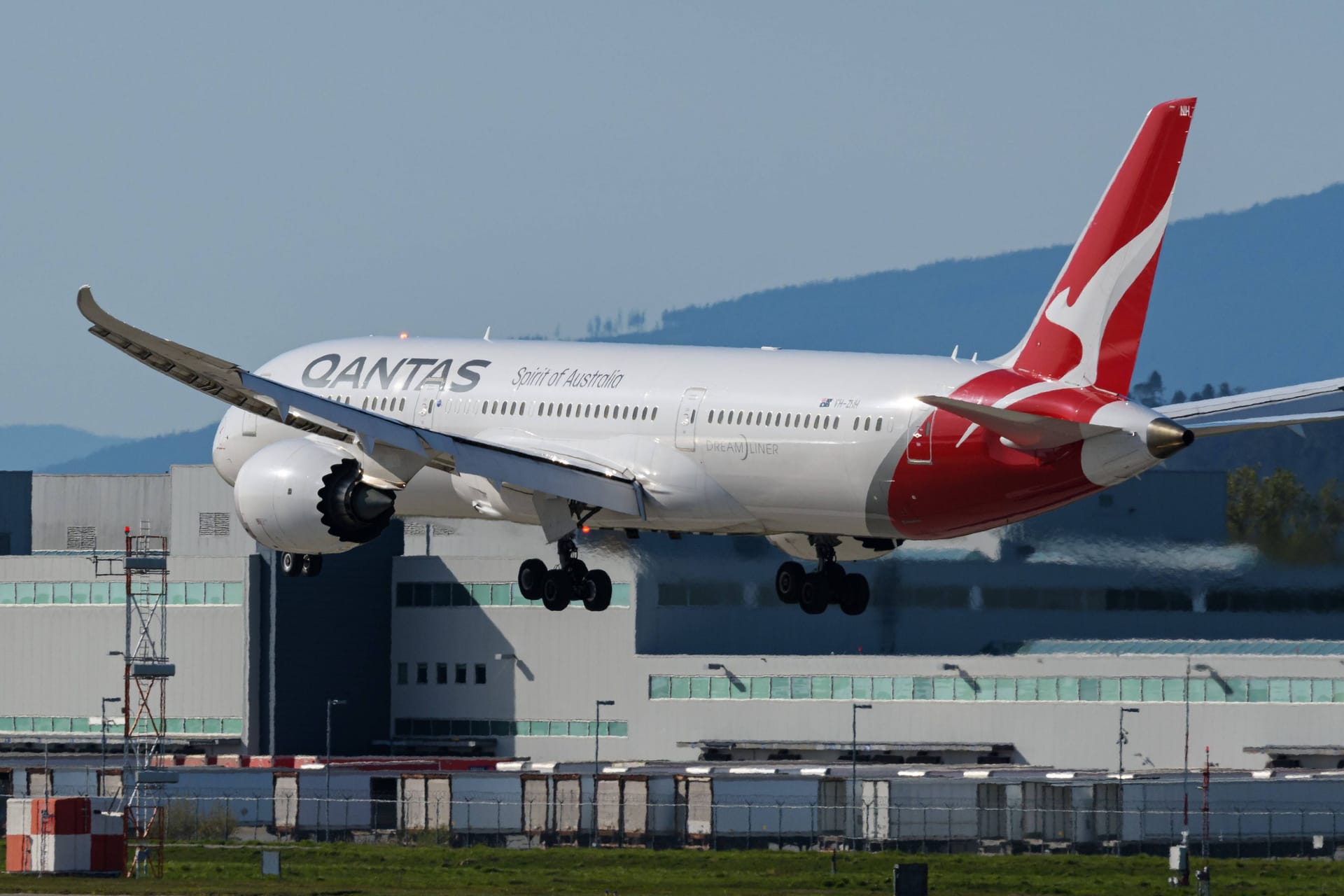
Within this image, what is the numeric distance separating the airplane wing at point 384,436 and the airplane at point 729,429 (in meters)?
0.06

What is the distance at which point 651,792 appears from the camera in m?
90.8

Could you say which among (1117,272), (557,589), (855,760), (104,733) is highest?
(1117,272)

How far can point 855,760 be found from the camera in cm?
10412

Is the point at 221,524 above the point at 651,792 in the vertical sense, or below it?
above

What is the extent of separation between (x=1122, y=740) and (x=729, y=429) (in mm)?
52583

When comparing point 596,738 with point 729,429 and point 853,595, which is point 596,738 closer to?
point 853,595

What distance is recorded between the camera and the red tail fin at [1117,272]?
47094mm

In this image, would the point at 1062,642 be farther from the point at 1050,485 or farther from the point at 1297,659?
the point at 1050,485

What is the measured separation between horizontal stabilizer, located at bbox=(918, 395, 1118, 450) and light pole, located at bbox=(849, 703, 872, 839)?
42534 millimetres

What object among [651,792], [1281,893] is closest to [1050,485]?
[1281,893]

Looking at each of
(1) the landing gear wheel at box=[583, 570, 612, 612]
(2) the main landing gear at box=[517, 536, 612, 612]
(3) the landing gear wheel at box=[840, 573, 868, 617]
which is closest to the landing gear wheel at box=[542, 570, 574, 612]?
(2) the main landing gear at box=[517, 536, 612, 612]

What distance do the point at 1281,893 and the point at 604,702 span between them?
139 ft

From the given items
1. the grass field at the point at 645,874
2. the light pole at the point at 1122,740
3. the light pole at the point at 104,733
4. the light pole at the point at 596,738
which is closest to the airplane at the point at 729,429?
the grass field at the point at 645,874

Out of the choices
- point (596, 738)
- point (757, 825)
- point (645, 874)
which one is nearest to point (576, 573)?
point (645, 874)
